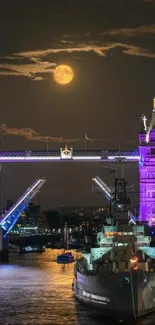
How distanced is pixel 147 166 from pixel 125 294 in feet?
236

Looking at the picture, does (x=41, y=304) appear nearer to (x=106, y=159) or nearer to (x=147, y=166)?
(x=106, y=159)

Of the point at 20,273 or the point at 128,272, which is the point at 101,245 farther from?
the point at 20,273

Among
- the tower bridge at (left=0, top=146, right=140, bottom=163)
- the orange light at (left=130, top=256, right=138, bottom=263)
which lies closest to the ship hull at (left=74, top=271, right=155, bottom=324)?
the orange light at (left=130, top=256, right=138, bottom=263)

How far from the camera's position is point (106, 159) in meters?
90.8

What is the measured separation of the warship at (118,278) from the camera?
26281 mm

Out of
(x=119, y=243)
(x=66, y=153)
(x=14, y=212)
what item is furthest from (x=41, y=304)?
(x=66, y=153)

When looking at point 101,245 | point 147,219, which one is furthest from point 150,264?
point 147,219

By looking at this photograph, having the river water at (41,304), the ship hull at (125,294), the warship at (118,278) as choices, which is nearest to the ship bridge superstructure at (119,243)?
the warship at (118,278)

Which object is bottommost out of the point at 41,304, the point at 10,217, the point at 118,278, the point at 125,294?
the point at 41,304

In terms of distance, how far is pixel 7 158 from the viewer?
9300 cm

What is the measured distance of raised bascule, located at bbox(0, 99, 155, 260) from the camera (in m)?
83.9

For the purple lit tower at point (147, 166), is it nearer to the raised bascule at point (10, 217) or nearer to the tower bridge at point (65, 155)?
the tower bridge at point (65, 155)

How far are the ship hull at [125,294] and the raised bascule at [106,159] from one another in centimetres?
5414

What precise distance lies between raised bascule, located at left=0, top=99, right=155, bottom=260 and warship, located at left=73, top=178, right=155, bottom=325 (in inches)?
1864
